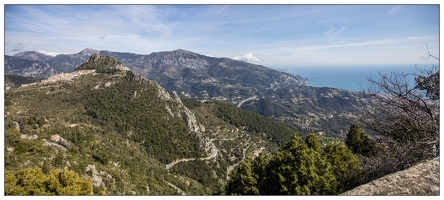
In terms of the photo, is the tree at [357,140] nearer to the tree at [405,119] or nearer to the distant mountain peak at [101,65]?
the tree at [405,119]

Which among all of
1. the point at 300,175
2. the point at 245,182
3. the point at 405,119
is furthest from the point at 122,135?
the point at 405,119

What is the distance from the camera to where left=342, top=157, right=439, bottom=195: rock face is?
4641 millimetres

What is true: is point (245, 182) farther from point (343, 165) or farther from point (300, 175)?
point (343, 165)

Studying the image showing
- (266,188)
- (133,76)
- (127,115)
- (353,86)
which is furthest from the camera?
(353,86)

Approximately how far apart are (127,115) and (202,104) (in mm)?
35564

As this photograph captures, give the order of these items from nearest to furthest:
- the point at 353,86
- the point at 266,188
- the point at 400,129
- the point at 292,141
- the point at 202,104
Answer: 1. the point at 400,129
2. the point at 266,188
3. the point at 292,141
4. the point at 202,104
5. the point at 353,86

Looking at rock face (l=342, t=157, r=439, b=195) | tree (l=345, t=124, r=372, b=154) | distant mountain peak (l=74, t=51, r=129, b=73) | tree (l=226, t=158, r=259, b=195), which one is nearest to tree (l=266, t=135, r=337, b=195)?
tree (l=226, t=158, r=259, b=195)

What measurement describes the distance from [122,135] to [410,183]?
4070cm

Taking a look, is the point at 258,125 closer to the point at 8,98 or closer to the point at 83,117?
the point at 83,117

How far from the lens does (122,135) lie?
1563 inches

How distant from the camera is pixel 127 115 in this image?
46.1m

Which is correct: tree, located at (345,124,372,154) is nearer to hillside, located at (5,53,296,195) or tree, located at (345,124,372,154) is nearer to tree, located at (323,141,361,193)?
tree, located at (323,141,361,193)

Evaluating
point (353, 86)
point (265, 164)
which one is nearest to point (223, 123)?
point (265, 164)

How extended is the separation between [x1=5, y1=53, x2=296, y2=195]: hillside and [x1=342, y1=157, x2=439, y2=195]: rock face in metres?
15.6
